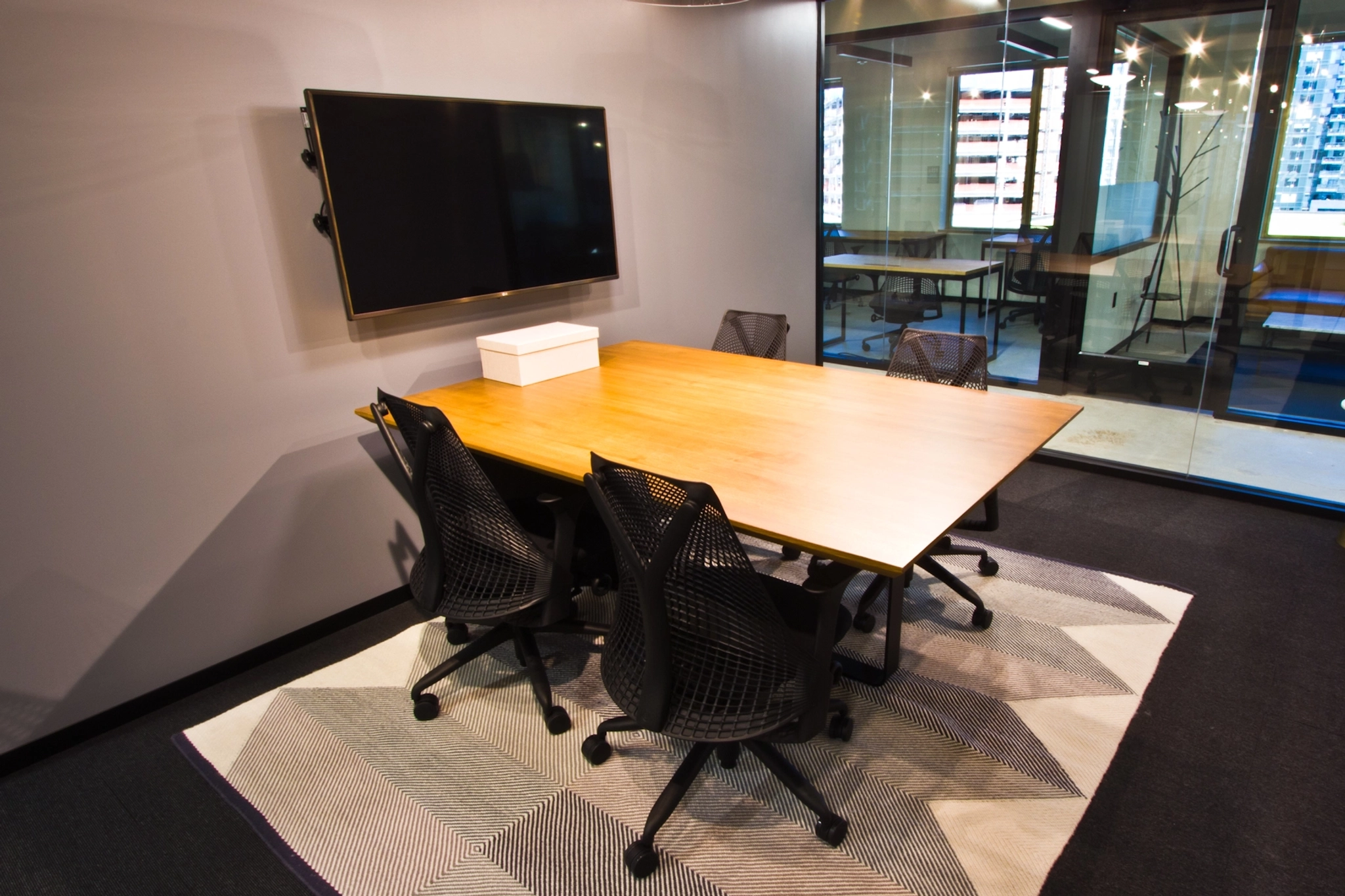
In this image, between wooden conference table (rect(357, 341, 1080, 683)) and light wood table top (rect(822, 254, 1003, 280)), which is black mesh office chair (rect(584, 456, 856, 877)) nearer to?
wooden conference table (rect(357, 341, 1080, 683))

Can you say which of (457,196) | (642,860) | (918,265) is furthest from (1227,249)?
(642,860)

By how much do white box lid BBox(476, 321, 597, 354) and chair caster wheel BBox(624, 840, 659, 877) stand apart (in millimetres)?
1828

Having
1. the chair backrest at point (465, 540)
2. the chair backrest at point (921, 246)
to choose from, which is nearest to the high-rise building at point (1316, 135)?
the chair backrest at point (921, 246)

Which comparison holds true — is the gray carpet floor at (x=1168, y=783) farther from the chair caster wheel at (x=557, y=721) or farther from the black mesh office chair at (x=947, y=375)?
the chair caster wheel at (x=557, y=721)

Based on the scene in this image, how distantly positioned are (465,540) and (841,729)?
4.05ft

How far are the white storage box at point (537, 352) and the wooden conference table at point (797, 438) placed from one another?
6 cm

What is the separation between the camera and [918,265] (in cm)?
493

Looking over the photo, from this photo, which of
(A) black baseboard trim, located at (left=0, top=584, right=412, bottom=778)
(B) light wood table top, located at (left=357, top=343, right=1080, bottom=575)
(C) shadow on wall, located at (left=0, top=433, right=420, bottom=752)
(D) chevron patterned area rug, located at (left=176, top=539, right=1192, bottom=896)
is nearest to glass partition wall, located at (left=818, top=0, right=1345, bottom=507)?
(D) chevron patterned area rug, located at (left=176, top=539, right=1192, bottom=896)

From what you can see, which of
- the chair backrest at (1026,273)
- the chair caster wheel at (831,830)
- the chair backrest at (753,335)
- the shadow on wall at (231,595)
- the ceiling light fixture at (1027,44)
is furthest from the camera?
the chair backrest at (1026,273)

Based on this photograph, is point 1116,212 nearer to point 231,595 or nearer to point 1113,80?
point 1113,80

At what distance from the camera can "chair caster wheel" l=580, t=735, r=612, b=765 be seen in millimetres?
2193

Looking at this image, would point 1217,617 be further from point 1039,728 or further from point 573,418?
point 573,418

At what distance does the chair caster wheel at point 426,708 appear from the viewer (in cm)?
243

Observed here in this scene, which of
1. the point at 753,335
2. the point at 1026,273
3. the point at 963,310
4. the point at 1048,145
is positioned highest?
the point at 1048,145
